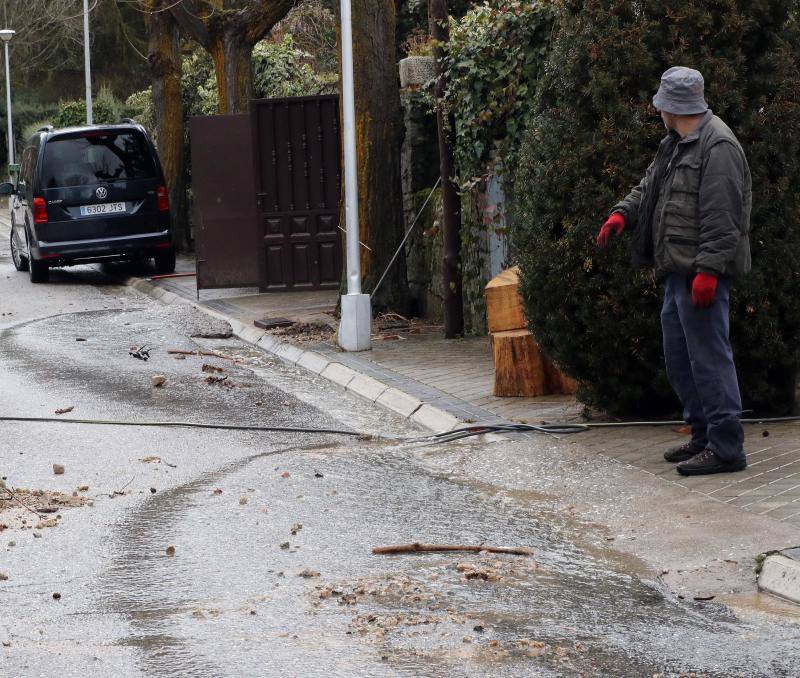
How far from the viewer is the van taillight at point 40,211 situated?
19.8 meters

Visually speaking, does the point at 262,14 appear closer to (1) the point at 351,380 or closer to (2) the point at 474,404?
(1) the point at 351,380

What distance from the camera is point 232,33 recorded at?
20.8 metres

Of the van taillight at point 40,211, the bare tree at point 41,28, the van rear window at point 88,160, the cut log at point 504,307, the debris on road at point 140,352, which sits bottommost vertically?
the debris on road at point 140,352

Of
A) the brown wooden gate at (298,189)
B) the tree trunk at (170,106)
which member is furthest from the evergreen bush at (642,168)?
the tree trunk at (170,106)

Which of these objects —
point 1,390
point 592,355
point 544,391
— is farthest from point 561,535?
point 1,390

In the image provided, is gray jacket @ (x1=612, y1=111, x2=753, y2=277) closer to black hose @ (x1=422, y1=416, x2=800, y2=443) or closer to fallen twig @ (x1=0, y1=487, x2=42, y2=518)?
black hose @ (x1=422, y1=416, x2=800, y2=443)

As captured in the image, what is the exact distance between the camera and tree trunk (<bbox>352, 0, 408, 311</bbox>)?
44.4 ft

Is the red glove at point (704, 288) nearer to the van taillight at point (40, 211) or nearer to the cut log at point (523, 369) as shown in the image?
the cut log at point (523, 369)

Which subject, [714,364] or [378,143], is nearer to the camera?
[714,364]

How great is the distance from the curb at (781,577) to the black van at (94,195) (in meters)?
15.7

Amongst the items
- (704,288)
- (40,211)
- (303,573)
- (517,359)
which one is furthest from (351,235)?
(40,211)

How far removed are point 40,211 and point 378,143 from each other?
778 centimetres

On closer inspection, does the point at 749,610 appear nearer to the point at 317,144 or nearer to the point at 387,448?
the point at 387,448

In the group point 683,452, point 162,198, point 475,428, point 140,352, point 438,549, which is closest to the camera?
point 438,549
